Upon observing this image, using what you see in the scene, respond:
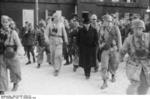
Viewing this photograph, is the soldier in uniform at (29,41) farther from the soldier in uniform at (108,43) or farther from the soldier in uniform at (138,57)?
the soldier in uniform at (138,57)

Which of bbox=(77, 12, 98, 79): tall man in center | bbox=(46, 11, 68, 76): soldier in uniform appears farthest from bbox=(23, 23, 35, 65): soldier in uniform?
bbox=(77, 12, 98, 79): tall man in center

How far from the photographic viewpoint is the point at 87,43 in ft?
27.5

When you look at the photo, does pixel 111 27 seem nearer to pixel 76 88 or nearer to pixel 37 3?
pixel 76 88

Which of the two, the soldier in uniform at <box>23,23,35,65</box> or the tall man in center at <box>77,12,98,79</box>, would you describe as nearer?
the tall man in center at <box>77,12,98,79</box>

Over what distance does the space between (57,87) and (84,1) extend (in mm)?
15809

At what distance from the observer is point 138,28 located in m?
5.09

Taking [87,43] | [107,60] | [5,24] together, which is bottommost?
[107,60]

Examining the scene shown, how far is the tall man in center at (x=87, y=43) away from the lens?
327 inches

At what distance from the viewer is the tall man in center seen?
27.2 ft

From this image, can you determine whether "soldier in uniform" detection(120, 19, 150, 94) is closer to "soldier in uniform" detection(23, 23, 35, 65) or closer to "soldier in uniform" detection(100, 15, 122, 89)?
"soldier in uniform" detection(100, 15, 122, 89)

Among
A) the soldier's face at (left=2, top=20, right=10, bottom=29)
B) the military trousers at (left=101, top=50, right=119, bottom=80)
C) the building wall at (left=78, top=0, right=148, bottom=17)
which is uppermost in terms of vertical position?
the building wall at (left=78, top=0, right=148, bottom=17)

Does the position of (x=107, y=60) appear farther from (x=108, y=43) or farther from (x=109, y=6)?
(x=109, y=6)

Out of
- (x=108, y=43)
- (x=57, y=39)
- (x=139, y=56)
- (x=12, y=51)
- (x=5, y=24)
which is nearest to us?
(x=139, y=56)

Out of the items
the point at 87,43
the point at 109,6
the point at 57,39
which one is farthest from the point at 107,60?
the point at 109,6
